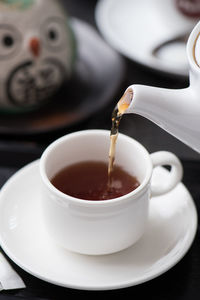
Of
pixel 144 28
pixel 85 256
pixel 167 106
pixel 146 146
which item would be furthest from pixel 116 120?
pixel 144 28

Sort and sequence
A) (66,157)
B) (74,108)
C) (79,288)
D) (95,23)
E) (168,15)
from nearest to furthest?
(79,288)
(66,157)
(74,108)
(168,15)
(95,23)

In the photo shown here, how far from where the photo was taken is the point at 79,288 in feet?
2.87

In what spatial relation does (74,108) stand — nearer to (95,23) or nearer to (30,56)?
(30,56)

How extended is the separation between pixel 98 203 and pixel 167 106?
0.17 metres

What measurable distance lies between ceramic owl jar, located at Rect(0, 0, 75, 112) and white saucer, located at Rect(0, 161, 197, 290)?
33 cm

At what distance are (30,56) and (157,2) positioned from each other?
0.50m

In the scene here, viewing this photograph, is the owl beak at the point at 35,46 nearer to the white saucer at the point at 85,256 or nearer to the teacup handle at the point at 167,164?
the white saucer at the point at 85,256

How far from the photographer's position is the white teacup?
2.85ft

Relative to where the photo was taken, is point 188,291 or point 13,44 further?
point 13,44

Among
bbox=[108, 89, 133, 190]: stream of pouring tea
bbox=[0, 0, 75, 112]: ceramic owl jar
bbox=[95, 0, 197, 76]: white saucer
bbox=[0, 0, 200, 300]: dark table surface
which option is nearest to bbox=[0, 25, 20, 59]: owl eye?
bbox=[0, 0, 75, 112]: ceramic owl jar

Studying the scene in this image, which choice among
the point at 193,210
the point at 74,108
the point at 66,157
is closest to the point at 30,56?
the point at 74,108

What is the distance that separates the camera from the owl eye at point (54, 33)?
1350 millimetres

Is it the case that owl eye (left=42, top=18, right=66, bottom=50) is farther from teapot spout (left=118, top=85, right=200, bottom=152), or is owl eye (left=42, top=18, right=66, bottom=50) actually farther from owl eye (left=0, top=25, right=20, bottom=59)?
teapot spout (left=118, top=85, right=200, bottom=152)

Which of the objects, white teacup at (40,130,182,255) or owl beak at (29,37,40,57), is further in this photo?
owl beak at (29,37,40,57)
